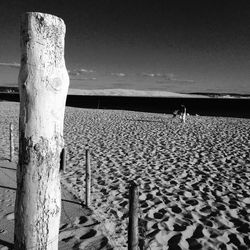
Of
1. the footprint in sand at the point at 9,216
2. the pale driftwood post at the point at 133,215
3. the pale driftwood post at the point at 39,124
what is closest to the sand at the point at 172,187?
the pale driftwood post at the point at 133,215

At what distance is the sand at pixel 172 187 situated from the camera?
493 centimetres

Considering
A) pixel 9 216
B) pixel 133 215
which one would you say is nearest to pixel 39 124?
pixel 133 215

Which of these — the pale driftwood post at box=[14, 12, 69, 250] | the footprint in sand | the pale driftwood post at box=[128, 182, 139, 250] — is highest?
the pale driftwood post at box=[14, 12, 69, 250]

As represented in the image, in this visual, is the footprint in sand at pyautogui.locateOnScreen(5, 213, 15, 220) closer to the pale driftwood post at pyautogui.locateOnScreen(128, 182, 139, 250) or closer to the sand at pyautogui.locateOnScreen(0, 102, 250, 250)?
the sand at pyautogui.locateOnScreen(0, 102, 250, 250)

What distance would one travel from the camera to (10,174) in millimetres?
7781

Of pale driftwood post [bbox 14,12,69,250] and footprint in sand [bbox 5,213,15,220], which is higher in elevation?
pale driftwood post [bbox 14,12,69,250]

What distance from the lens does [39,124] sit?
2.33m

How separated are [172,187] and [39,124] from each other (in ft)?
18.0

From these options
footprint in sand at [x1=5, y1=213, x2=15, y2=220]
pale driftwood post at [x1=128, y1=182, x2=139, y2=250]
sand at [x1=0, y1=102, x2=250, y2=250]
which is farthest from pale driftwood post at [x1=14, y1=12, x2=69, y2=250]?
footprint in sand at [x1=5, y1=213, x2=15, y2=220]

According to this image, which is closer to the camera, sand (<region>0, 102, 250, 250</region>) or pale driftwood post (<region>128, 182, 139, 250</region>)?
pale driftwood post (<region>128, 182, 139, 250</region>)

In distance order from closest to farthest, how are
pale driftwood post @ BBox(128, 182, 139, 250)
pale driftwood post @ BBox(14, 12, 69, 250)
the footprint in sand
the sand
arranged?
pale driftwood post @ BBox(14, 12, 69, 250), pale driftwood post @ BBox(128, 182, 139, 250), the sand, the footprint in sand

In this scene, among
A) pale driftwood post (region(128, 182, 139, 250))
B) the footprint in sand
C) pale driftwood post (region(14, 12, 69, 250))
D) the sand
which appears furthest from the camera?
the footprint in sand

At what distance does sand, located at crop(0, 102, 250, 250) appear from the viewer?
16.2 ft

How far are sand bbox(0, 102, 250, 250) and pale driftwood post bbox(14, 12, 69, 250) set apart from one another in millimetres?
2293
